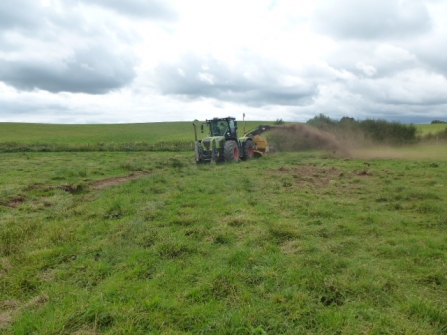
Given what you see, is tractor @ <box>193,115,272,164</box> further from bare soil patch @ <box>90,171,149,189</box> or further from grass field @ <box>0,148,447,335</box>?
grass field @ <box>0,148,447,335</box>

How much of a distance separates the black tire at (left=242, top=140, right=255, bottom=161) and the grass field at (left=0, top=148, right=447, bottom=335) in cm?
1103

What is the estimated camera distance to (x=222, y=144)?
64.1 feet

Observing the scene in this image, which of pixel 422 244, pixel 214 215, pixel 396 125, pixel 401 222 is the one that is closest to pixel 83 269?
pixel 214 215

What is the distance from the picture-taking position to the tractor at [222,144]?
19125 mm

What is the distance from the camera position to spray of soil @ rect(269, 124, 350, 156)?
29.9 metres

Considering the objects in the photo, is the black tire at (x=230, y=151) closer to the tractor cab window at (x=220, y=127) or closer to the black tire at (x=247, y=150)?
the tractor cab window at (x=220, y=127)

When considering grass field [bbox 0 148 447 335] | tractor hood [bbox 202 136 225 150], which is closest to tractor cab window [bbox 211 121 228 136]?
tractor hood [bbox 202 136 225 150]

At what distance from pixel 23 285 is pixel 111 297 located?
148 cm

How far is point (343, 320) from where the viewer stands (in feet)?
11.9

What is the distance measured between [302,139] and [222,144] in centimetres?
1306

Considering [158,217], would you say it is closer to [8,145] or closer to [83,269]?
[83,269]

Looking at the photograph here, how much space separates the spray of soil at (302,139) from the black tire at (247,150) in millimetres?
8123

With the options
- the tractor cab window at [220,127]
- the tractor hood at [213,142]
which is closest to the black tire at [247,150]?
the tractor cab window at [220,127]

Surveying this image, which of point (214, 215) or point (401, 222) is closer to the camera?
point (401, 222)
